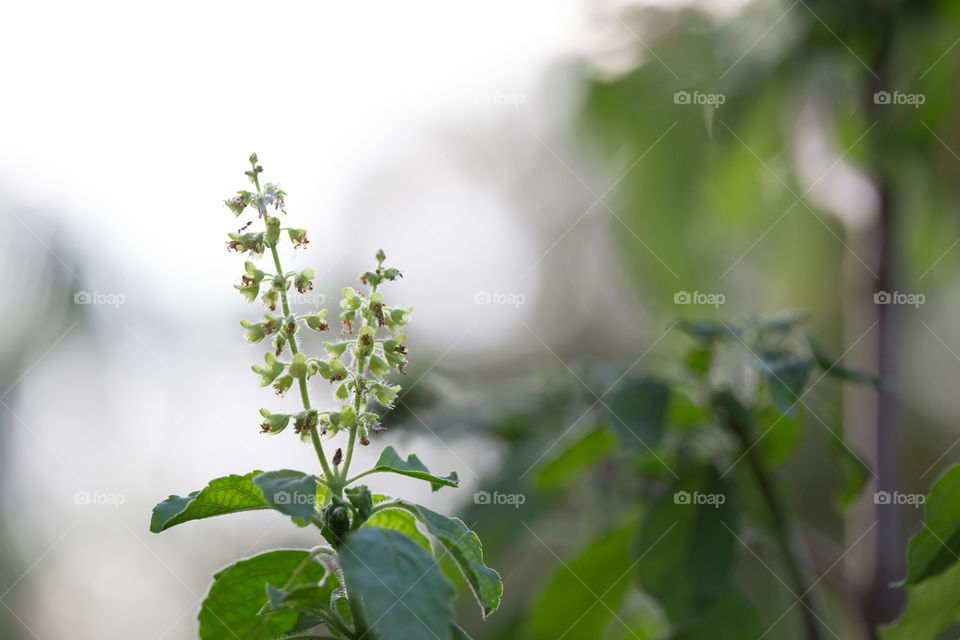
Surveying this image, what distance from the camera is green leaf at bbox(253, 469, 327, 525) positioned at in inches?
25.6

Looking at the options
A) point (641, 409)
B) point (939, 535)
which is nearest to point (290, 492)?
point (939, 535)

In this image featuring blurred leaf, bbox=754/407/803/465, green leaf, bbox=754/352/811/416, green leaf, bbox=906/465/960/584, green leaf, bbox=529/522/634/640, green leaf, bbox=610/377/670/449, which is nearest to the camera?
green leaf, bbox=906/465/960/584

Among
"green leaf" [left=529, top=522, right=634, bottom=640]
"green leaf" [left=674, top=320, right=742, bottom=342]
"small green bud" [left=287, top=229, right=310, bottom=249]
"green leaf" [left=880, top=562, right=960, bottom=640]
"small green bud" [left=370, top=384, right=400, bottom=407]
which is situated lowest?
"green leaf" [left=529, top=522, right=634, bottom=640]

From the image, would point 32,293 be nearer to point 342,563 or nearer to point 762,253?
point 342,563

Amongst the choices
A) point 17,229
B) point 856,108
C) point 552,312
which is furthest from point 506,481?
point 552,312

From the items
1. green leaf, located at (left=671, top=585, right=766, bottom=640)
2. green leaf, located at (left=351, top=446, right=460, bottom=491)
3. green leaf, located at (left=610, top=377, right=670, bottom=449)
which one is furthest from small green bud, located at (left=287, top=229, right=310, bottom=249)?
green leaf, located at (left=671, top=585, right=766, bottom=640)

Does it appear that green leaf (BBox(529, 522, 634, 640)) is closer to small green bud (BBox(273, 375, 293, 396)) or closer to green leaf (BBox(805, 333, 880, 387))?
green leaf (BBox(805, 333, 880, 387))

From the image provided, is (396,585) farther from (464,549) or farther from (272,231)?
(272,231)

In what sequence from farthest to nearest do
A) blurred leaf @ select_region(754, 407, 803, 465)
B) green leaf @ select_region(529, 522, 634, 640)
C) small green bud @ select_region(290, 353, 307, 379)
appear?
green leaf @ select_region(529, 522, 634, 640)
blurred leaf @ select_region(754, 407, 803, 465)
small green bud @ select_region(290, 353, 307, 379)

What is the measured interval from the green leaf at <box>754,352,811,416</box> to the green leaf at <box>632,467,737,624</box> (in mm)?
279

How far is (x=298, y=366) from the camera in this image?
0.74m

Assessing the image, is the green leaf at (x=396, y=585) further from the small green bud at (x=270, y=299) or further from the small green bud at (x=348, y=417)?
the small green bud at (x=270, y=299)

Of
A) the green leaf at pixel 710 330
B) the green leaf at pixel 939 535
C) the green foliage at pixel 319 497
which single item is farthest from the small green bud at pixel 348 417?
the green leaf at pixel 710 330

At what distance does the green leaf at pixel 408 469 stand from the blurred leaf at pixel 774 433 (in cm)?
84
